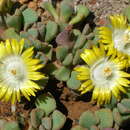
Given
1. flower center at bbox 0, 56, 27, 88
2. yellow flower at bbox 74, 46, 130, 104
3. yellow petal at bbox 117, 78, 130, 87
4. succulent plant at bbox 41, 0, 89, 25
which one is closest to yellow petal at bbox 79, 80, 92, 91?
yellow flower at bbox 74, 46, 130, 104

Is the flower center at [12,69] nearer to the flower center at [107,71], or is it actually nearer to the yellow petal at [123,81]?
the flower center at [107,71]

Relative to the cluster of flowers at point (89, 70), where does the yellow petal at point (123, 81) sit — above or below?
below

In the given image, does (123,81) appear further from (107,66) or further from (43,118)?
(43,118)

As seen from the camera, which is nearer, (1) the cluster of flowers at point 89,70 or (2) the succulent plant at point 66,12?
(1) the cluster of flowers at point 89,70

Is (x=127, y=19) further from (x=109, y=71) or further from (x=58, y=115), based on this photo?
(x=58, y=115)

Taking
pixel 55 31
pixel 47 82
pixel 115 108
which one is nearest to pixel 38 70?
pixel 47 82

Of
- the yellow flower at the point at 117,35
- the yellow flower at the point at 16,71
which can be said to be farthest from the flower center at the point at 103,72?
the yellow flower at the point at 16,71

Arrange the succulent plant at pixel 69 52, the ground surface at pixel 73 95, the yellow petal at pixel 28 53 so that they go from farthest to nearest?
the ground surface at pixel 73 95 < the succulent plant at pixel 69 52 < the yellow petal at pixel 28 53

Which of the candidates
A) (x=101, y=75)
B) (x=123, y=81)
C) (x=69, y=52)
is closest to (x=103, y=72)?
(x=101, y=75)
